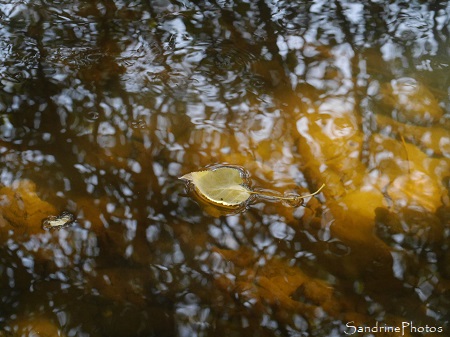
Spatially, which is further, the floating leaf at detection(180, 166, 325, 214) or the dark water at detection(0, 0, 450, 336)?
the floating leaf at detection(180, 166, 325, 214)

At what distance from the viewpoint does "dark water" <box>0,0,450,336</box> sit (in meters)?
1.32

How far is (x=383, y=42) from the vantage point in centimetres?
194

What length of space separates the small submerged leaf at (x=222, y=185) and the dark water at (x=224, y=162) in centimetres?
5

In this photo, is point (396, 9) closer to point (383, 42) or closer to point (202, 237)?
point (383, 42)

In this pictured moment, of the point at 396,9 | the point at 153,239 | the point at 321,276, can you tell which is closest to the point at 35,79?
the point at 153,239

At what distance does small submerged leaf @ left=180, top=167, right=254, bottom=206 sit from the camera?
4.80ft

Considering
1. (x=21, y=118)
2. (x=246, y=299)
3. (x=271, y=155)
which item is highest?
(x=21, y=118)

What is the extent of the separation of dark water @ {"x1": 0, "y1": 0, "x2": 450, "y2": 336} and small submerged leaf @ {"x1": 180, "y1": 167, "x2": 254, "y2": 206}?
47 millimetres

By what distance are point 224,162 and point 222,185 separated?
0.12 m

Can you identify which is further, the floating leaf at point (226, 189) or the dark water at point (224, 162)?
the floating leaf at point (226, 189)

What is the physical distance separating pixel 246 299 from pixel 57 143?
31.6 inches

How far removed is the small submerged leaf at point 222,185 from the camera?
1.46 metres

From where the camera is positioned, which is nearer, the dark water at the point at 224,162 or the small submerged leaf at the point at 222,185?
the dark water at the point at 224,162

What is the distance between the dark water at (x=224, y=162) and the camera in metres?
1.32
